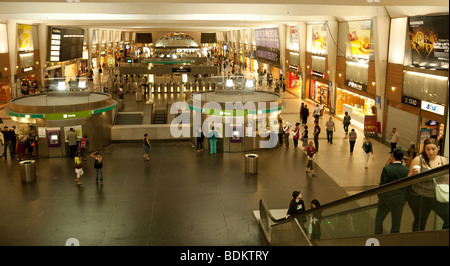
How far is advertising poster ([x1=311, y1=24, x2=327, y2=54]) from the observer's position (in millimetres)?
27562

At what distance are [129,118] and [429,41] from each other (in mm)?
14686

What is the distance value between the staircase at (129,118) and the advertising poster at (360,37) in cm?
1219

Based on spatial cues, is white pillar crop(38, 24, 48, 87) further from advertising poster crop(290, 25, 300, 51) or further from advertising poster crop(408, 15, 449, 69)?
advertising poster crop(408, 15, 449, 69)

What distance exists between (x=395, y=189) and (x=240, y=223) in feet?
18.6

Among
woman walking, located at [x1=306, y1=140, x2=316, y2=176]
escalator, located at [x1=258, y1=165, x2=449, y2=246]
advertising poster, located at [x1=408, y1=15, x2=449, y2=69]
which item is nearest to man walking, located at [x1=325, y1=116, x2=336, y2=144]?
advertising poster, located at [x1=408, y1=15, x2=449, y2=69]

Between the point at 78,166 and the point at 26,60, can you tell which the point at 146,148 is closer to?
the point at 78,166

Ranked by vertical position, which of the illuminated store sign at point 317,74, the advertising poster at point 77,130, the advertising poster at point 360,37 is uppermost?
the advertising poster at point 360,37

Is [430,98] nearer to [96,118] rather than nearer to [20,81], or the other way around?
[96,118]

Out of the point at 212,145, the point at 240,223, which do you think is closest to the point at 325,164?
the point at 212,145

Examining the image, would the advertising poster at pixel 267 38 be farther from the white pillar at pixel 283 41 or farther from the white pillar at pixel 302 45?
the white pillar at pixel 302 45

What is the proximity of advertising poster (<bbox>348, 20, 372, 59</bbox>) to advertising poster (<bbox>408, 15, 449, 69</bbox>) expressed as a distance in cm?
458

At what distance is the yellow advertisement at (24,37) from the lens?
28922 mm

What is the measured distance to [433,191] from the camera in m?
4.04

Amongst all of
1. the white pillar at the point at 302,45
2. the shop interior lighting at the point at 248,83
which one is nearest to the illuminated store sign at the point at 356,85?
the shop interior lighting at the point at 248,83
